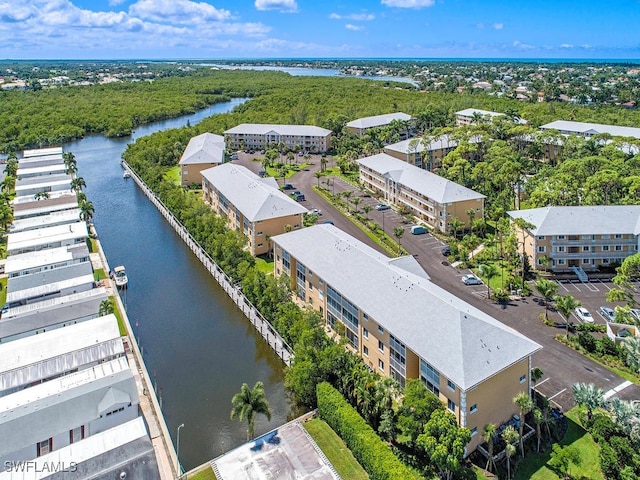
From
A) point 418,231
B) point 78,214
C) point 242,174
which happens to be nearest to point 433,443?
point 418,231

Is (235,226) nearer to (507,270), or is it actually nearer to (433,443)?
(507,270)

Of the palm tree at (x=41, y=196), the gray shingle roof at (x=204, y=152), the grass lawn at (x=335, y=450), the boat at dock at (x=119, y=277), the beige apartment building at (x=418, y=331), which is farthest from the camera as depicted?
the gray shingle roof at (x=204, y=152)

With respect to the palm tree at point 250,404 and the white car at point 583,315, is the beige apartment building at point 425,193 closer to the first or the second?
the white car at point 583,315

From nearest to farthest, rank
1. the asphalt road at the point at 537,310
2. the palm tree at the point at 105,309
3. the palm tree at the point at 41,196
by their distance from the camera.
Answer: the asphalt road at the point at 537,310, the palm tree at the point at 105,309, the palm tree at the point at 41,196

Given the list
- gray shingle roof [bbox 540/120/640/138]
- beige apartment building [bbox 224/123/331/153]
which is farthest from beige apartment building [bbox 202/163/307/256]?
gray shingle roof [bbox 540/120/640/138]

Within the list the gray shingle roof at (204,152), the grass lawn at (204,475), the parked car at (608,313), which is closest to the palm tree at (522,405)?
the grass lawn at (204,475)

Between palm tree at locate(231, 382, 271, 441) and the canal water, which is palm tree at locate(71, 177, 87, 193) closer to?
the canal water
